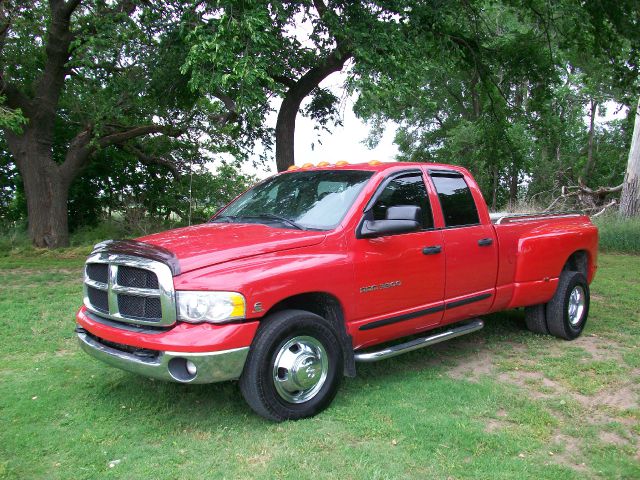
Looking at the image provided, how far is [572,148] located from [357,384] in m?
35.3

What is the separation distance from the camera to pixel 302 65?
→ 46.8ft

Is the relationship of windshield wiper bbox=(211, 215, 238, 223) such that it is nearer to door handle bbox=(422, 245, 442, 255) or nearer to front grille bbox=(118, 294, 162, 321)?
front grille bbox=(118, 294, 162, 321)

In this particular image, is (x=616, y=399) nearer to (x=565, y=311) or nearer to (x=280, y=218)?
(x=565, y=311)

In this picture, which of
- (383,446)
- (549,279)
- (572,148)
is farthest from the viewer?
(572,148)

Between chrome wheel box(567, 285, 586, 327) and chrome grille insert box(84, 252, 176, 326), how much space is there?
478cm

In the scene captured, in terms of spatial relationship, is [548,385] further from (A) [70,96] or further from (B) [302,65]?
(A) [70,96]

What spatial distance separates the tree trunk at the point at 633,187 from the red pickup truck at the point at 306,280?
44.4ft

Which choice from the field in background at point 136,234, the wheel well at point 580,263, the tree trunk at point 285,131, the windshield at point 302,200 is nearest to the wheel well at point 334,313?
the windshield at point 302,200

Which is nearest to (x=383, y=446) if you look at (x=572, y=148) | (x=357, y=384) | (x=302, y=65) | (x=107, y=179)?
(x=357, y=384)

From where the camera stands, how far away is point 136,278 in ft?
13.1

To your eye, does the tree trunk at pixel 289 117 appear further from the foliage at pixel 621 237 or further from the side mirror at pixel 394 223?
the side mirror at pixel 394 223

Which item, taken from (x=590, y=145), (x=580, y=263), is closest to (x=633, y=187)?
(x=580, y=263)

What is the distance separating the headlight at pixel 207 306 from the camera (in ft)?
12.4

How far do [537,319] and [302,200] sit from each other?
332cm
